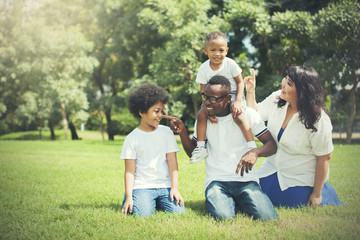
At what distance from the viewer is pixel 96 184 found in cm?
662

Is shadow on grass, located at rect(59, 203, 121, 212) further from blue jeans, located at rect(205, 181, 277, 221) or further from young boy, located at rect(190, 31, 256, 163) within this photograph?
Answer: young boy, located at rect(190, 31, 256, 163)

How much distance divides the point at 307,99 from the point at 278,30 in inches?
566

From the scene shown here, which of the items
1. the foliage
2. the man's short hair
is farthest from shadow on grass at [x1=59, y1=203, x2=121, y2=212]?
the foliage

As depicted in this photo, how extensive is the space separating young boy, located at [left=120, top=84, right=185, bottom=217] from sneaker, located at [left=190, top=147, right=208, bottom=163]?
0.39 meters

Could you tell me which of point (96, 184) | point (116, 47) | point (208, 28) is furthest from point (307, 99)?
point (116, 47)

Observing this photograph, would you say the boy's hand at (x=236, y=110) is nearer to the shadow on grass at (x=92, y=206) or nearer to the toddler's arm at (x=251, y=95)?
the toddler's arm at (x=251, y=95)

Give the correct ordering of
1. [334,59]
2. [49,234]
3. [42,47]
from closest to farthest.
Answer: [49,234] < [334,59] < [42,47]

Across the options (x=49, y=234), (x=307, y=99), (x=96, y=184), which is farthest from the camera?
(x=96, y=184)

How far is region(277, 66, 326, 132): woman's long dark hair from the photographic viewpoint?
3.84 m

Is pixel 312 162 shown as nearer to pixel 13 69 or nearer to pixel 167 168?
pixel 167 168

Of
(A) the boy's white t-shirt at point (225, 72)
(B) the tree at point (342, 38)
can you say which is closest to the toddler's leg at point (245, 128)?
(A) the boy's white t-shirt at point (225, 72)

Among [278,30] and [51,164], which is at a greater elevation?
[278,30]

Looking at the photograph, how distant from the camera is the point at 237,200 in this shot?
13.4 ft

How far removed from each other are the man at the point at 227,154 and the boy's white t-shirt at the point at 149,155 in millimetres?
346
